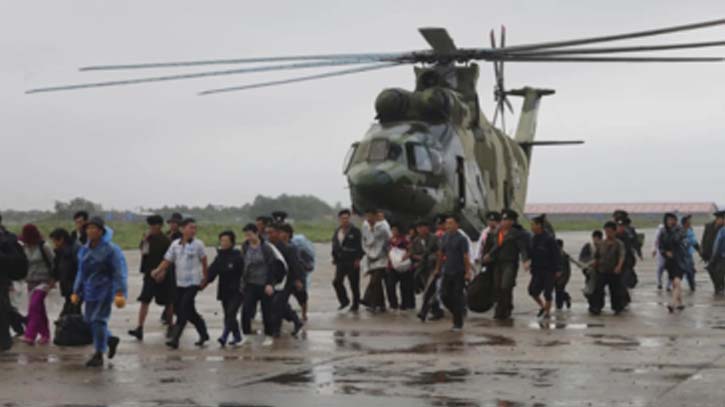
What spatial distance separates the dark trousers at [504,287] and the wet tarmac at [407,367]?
0.77 ft

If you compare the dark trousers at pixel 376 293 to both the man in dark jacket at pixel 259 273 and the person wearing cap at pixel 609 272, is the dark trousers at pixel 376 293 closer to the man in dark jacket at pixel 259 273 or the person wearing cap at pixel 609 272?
the person wearing cap at pixel 609 272

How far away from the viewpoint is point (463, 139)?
26.8 meters

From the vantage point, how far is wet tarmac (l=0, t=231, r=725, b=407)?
10.3 m

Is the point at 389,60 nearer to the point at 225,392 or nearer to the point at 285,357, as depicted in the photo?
the point at 285,357

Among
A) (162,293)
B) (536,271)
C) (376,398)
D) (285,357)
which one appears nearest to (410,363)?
(285,357)

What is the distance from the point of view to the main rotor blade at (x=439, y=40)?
2640cm

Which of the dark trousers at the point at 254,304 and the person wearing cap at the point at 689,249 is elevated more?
the person wearing cap at the point at 689,249

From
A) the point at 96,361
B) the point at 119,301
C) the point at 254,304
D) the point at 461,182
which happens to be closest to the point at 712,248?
the point at 461,182

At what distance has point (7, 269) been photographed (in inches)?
564

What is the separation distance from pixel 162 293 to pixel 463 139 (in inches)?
467

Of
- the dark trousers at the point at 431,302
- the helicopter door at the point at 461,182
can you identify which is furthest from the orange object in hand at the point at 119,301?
the helicopter door at the point at 461,182

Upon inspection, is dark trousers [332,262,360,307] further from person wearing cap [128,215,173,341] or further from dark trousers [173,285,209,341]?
dark trousers [173,285,209,341]

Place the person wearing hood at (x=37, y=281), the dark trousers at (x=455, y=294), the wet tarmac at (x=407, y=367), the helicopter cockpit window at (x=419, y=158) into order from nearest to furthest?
the wet tarmac at (x=407, y=367) → the person wearing hood at (x=37, y=281) → the dark trousers at (x=455, y=294) → the helicopter cockpit window at (x=419, y=158)

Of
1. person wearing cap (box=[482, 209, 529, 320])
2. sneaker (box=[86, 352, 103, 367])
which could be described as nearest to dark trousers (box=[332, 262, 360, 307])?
person wearing cap (box=[482, 209, 529, 320])
